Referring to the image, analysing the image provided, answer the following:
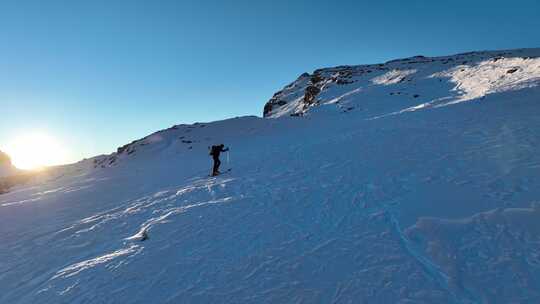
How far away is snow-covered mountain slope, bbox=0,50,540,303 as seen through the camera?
5655mm

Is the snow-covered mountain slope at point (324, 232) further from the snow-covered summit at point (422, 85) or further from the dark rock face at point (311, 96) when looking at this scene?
the dark rock face at point (311, 96)

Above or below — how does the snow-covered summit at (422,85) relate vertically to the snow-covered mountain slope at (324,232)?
above

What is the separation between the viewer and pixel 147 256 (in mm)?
8133

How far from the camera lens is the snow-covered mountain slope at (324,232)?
566 centimetres

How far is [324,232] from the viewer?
26.0 feet

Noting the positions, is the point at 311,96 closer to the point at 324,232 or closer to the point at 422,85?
the point at 422,85

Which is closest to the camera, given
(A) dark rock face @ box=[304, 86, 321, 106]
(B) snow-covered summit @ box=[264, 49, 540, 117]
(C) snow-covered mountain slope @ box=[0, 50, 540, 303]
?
(C) snow-covered mountain slope @ box=[0, 50, 540, 303]

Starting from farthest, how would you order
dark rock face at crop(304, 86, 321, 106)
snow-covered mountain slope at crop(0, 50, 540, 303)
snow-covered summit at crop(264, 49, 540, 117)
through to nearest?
dark rock face at crop(304, 86, 321, 106)
snow-covered summit at crop(264, 49, 540, 117)
snow-covered mountain slope at crop(0, 50, 540, 303)

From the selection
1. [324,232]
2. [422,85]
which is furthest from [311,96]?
[324,232]

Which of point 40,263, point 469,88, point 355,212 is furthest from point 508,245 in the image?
point 469,88

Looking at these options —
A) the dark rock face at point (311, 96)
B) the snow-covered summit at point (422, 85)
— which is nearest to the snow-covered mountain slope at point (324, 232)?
the snow-covered summit at point (422, 85)

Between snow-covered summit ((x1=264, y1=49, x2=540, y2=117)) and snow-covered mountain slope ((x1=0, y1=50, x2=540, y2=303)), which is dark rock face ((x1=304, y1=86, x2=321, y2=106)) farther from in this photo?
snow-covered mountain slope ((x1=0, y1=50, x2=540, y2=303))

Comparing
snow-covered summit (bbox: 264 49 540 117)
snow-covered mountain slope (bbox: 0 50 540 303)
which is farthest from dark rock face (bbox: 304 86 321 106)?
snow-covered mountain slope (bbox: 0 50 540 303)

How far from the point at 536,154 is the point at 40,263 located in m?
15.3
